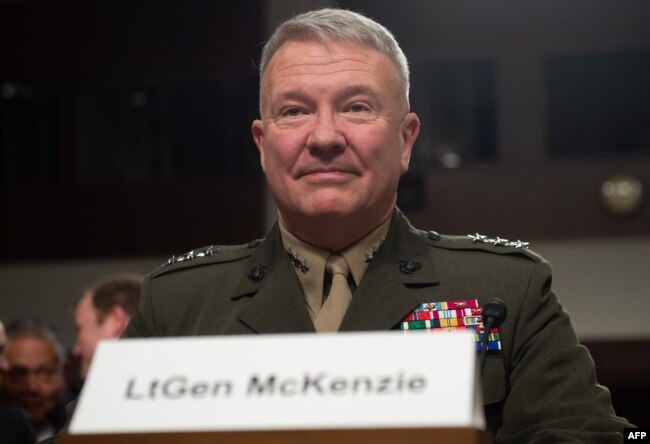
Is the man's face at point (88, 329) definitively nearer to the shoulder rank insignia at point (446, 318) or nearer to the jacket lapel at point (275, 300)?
the jacket lapel at point (275, 300)

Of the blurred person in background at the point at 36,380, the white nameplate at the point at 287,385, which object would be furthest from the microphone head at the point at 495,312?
the blurred person in background at the point at 36,380

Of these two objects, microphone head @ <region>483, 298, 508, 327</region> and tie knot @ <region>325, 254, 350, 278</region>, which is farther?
tie knot @ <region>325, 254, 350, 278</region>

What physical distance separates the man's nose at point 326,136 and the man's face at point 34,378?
341 cm

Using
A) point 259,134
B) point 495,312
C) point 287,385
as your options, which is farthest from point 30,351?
point 287,385

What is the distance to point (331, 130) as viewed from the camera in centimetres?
201

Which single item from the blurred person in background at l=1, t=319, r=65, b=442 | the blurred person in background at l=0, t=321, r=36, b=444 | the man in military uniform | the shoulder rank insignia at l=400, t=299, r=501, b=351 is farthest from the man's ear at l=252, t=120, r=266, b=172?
the blurred person in background at l=1, t=319, r=65, b=442

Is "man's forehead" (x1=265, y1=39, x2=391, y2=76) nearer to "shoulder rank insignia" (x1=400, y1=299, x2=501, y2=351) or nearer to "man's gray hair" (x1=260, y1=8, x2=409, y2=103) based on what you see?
"man's gray hair" (x1=260, y1=8, x2=409, y2=103)

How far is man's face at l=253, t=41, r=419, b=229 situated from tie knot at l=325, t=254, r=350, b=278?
101mm

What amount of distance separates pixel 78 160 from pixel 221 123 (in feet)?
3.84

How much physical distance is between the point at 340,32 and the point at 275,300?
19.8 inches

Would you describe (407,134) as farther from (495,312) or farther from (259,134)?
(495,312)

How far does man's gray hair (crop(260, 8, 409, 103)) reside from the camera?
6.89 ft

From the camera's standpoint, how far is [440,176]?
25.4ft

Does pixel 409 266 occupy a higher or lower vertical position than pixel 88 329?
higher
